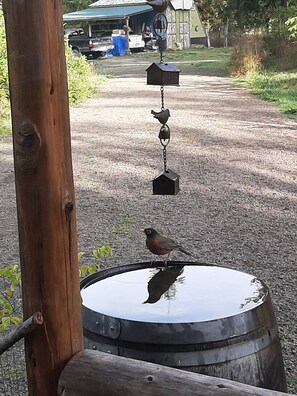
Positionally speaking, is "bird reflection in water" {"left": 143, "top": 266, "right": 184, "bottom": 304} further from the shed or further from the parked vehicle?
the parked vehicle

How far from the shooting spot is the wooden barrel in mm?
2146

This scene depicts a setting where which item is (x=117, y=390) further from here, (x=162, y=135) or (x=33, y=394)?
(x=162, y=135)

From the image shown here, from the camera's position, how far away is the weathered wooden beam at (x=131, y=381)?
1.76 meters

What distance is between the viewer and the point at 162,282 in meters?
2.65

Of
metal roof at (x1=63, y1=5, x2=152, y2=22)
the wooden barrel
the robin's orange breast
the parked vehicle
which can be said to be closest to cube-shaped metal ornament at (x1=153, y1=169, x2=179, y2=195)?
the robin's orange breast

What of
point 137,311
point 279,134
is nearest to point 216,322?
point 137,311

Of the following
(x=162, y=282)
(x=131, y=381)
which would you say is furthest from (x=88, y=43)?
(x=131, y=381)

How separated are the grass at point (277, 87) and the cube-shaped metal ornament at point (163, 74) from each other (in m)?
10.1

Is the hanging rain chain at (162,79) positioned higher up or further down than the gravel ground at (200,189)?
higher up

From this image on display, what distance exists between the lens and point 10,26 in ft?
6.14

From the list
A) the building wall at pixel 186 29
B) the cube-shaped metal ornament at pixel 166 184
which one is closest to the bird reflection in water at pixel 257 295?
the cube-shaped metal ornament at pixel 166 184

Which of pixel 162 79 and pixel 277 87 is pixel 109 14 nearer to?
pixel 277 87

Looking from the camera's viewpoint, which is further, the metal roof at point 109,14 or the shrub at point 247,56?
the metal roof at point 109,14

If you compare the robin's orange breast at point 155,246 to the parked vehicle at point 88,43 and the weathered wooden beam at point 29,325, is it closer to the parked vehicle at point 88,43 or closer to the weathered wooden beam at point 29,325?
the weathered wooden beam at point 29,325
